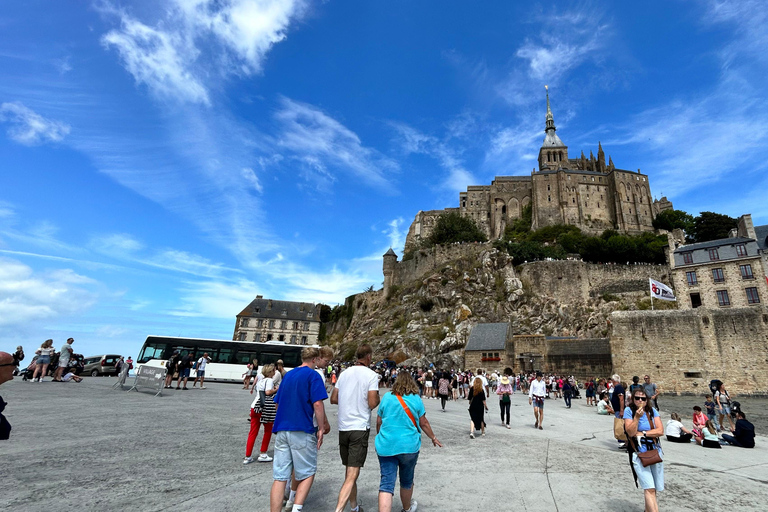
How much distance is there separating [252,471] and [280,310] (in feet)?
182

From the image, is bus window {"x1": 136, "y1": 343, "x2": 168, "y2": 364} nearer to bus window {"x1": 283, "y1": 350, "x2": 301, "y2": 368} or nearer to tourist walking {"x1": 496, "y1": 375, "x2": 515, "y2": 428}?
bus window {"x1": 283, "y1": 350, "x2": 301, "y2": 368}

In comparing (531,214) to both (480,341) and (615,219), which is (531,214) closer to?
(615,219)

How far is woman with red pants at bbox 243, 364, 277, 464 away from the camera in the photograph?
215 inches

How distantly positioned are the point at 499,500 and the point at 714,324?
2540 centimetres

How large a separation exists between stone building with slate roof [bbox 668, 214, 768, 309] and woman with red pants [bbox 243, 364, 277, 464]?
35.4 m

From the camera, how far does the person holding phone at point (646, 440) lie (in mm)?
3922

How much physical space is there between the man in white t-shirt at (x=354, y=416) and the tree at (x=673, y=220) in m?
74.9

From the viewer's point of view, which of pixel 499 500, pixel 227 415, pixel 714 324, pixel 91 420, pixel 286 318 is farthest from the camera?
pixel 286 318

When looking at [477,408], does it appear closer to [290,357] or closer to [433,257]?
[290,357]

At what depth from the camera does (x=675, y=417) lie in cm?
986

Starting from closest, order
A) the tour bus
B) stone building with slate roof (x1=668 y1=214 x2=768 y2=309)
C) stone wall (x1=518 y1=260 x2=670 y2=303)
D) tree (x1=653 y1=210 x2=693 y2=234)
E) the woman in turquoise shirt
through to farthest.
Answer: the woman in turquoise shirt → the tour bus → stone building with slate roof (x1=668 y1=214 x2=768 y2=309) → stone wall (x1=518 y1=260 x2=670 y2=303) → tree (x1=653 y1=210 x2=693 y2=234)

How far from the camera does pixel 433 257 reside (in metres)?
50.7

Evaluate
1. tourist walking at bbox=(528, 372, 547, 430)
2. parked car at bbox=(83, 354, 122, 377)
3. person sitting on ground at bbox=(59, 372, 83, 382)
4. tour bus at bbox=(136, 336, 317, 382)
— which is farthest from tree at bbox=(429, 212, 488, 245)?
person sitting on ground at bbox=(59, 372, 83, 382)

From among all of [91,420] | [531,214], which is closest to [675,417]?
[91,420]
